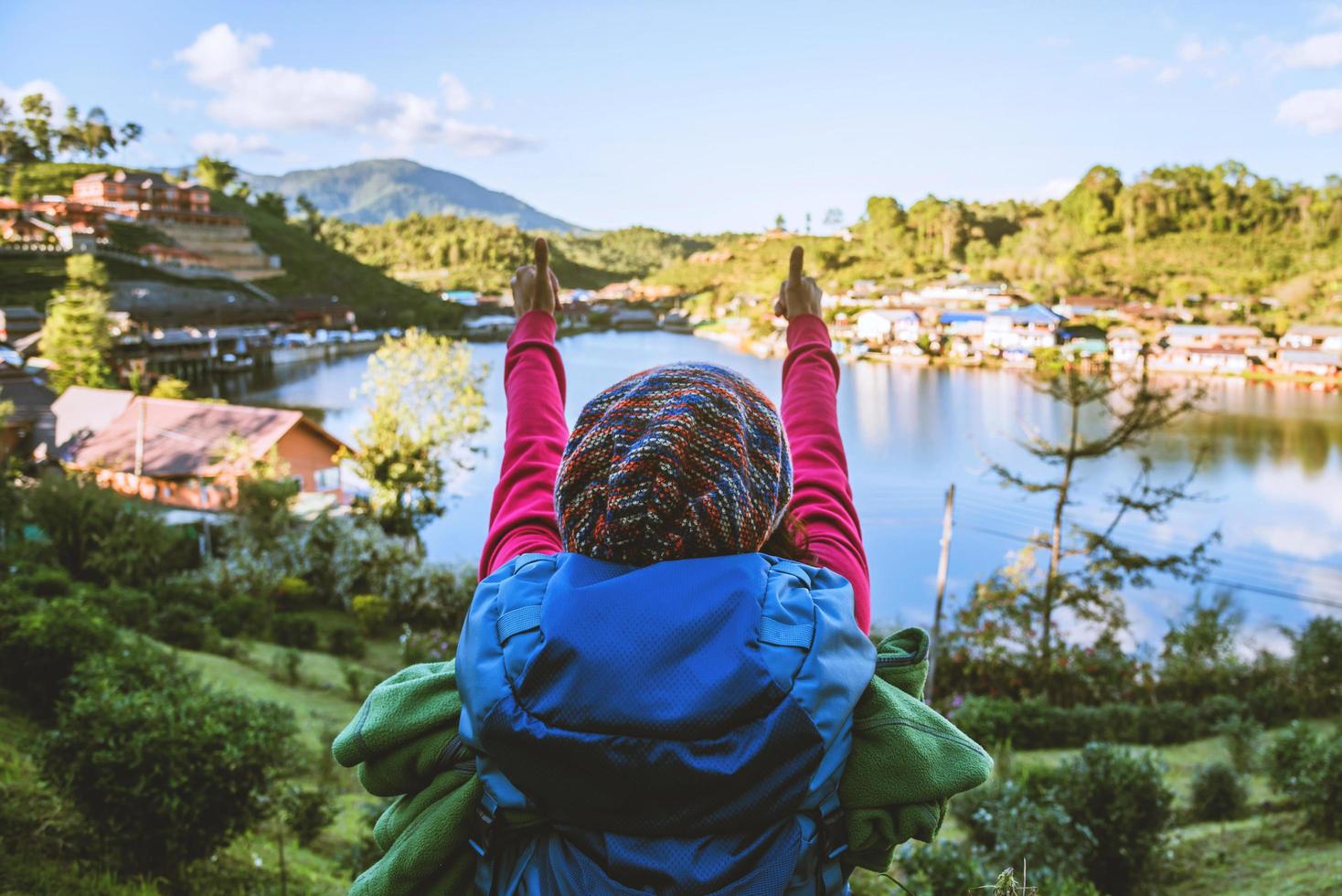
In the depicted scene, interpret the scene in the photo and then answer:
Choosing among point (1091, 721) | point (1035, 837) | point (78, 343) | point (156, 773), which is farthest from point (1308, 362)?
point (78, 343)

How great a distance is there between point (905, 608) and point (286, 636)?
28.5ft

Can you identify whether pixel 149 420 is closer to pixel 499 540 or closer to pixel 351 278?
pixel 499 540

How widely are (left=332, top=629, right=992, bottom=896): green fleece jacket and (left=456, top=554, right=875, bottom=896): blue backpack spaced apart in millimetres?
29

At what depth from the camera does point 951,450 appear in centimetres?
2320

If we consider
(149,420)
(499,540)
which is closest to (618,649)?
(499,540)

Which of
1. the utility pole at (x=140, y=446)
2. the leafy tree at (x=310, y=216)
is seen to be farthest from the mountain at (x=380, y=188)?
the utility pole at (x=140, y=446)

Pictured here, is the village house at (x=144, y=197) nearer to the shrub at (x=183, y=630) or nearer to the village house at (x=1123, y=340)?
the village house at (x=1123, y=340)

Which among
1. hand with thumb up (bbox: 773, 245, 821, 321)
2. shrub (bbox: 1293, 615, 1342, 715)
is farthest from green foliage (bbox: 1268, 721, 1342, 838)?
shrub (bbox: 1293, 615, 1342, 715)

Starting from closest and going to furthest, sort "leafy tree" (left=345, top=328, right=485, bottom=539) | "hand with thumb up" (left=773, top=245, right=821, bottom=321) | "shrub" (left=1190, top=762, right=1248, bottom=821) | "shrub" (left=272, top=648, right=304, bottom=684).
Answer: "hand with thumb up" (left=773, top=245, right=821, bottom=321) < "shrub" (left=1190, top=762, right=1248, bottom=821) < "shrub" (left=272, top=648, right=304, bottom=684) < "leafy tree" (left=345, top=328, right=485, bottom=539)

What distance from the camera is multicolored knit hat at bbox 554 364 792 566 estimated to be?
67 cm

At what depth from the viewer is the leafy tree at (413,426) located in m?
14.6

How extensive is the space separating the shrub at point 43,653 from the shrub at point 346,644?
569cm

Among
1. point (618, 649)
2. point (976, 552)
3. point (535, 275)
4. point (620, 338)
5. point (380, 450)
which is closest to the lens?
point (618, 649)

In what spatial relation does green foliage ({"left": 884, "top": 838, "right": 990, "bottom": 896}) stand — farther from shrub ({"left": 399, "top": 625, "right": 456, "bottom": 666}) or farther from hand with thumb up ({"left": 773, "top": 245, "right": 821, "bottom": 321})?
shrub ({"left": 399, "top": 625, "right": 456, "bottom": 666})
